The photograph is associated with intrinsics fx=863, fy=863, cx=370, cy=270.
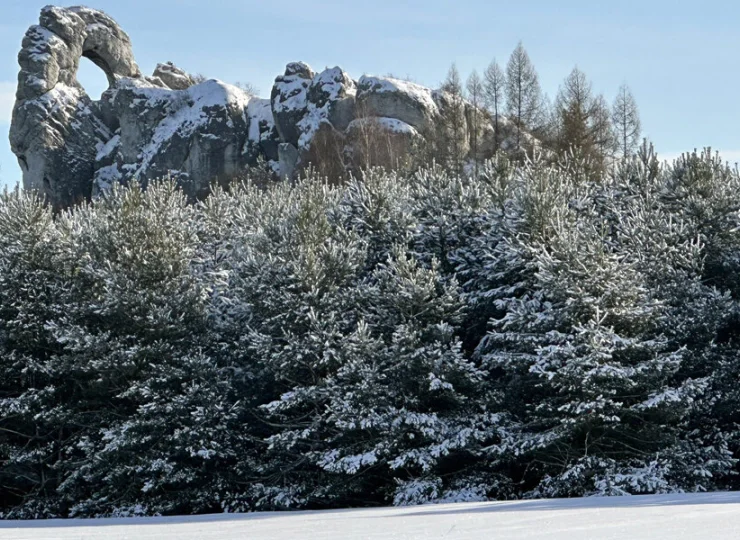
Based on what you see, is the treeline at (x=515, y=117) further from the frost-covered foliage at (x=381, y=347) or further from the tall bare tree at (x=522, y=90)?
the frost-covered foliage at (x=381, y=347)

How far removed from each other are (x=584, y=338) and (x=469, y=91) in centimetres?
3820

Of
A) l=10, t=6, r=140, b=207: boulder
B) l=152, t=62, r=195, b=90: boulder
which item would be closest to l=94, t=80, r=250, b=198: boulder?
l=10, t=6, r=140, b=207: boulder

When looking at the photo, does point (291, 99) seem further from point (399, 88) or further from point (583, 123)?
point (583, 123)

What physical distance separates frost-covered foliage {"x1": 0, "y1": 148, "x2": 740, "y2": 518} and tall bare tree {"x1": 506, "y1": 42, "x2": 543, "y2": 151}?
91.8 ft

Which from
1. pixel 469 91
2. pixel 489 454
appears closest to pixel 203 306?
pixel 489 454

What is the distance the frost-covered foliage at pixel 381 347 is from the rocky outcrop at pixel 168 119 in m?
21.5

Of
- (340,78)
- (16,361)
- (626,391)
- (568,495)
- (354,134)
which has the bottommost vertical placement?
(568,495)

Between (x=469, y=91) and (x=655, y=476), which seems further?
(x=469, y=91)

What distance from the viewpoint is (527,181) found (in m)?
19.3

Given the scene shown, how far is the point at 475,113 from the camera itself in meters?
48.3

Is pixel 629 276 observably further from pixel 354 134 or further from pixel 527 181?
pixel 354 134

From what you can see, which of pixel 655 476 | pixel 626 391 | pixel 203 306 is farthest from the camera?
pixel 203 306

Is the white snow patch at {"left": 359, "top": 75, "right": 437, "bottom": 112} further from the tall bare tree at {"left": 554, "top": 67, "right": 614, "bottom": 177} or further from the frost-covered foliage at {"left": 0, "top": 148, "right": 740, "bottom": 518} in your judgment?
the frost-covered foliage at {"left": 0, "top": 148, "right": 740, "bottom": 518}

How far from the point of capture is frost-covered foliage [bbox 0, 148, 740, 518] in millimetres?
16750
